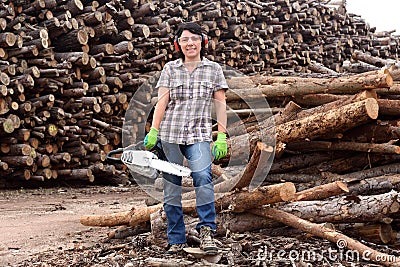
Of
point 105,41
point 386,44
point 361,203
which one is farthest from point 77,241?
point 386,44

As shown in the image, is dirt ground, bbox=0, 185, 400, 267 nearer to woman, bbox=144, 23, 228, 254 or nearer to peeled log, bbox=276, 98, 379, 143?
woman, bbox=144, 23, 228, 254

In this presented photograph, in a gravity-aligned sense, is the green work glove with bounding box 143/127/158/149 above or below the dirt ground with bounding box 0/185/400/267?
above

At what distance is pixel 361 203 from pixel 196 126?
1.22m

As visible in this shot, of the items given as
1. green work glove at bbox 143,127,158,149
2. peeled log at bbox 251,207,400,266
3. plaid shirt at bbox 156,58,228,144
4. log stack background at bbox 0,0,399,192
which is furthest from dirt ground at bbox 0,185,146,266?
peeled log at bbox 251,207,400,266

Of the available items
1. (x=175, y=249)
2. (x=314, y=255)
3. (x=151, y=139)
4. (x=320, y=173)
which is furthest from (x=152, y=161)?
(x=320, y=173)

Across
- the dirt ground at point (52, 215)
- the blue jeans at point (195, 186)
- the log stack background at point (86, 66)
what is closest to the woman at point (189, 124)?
the blue jeans at point (195, 186)

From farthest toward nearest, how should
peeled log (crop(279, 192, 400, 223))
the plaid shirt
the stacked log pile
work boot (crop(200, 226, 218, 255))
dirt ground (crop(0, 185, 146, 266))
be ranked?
dirt ground (crop(0, 185, 146, 266)) → the stacked log pile → the plaid shirt → peeled log (crop(279, 192, 400, 223)) → work boot (crop(200, 226, 218, 255))

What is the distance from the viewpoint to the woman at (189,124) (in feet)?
11.4

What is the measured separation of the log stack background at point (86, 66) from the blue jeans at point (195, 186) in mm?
2152

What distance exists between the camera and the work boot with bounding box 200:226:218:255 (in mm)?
3324

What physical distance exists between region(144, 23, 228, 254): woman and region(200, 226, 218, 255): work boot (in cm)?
3

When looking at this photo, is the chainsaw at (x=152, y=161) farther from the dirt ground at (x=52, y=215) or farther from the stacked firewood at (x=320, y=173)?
the dirt ground at (x=52, y=215)

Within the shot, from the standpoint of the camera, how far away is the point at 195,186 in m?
3.51

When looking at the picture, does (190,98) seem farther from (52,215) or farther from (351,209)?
(52,215)
